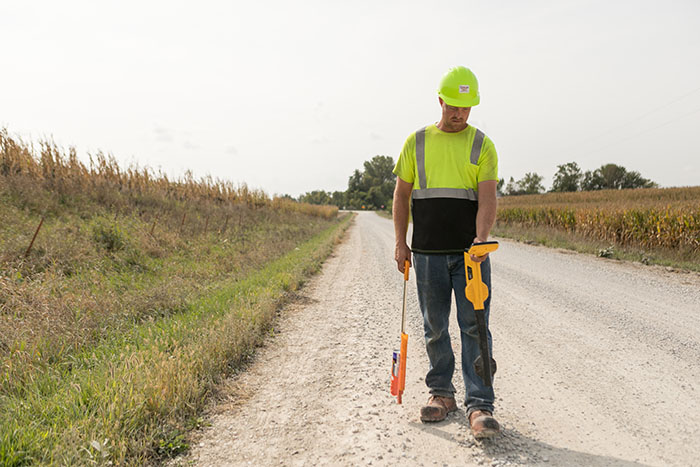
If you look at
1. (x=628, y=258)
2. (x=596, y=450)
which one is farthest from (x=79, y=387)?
(x=628, y=258)

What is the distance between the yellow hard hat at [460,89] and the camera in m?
2.64

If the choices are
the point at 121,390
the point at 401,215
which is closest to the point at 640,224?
the point at 401,215

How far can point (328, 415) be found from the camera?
3.03 m

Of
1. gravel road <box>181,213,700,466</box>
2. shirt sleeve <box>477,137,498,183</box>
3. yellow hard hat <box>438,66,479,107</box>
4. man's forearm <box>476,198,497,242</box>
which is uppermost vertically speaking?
yellow hard hat <box>438,66,479,107</box>

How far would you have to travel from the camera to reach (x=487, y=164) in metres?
2.74

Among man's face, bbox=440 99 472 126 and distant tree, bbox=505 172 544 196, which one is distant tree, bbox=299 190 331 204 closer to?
distant tree, bbox=505 172 544 196

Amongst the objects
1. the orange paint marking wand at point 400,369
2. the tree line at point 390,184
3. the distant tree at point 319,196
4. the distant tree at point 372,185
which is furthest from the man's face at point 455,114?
the distant tree at point 319,196

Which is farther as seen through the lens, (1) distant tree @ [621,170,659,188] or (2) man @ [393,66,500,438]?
(1) distant tree @ [621,170,659,188]

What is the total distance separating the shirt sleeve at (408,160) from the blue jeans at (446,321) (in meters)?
0.58

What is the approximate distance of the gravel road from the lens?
2545 mm

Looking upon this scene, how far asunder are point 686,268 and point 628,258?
1.69 metres

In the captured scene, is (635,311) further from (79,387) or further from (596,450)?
(79,387)

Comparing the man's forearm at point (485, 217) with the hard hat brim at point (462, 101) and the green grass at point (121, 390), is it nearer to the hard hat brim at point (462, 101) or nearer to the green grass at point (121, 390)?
the hard hat brim at point (462, 101)

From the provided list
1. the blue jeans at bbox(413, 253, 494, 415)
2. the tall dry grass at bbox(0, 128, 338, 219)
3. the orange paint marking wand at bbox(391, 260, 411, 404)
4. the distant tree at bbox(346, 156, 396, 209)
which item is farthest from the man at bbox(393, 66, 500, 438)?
the distant tree at bbox(346, 156, 396, 209)
